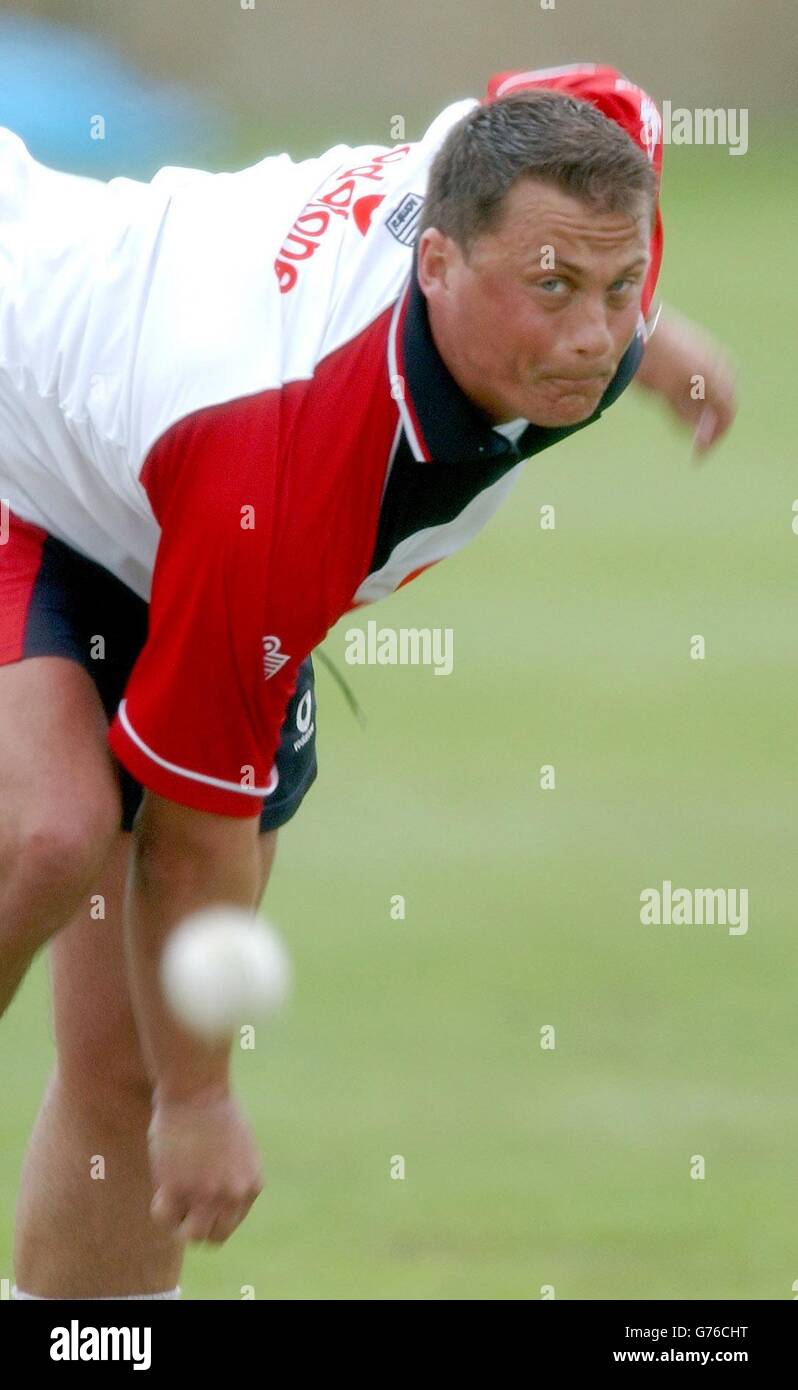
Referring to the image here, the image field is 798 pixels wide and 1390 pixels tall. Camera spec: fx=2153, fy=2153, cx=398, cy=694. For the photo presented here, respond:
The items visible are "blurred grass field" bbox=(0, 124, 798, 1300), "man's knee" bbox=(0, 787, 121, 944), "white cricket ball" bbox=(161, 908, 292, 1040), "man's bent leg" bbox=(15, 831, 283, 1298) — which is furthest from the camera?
"blurred grass field" bbox=(0, 124, 798, 1300)

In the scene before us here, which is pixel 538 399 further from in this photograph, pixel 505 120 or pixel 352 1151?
pixel 352 1151

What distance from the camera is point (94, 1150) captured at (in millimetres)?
3121

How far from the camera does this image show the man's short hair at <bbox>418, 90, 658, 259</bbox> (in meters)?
2.31

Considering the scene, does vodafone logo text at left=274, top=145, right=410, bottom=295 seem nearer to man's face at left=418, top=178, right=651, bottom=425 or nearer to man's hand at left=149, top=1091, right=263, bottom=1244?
man's face at left=418, top=178, right=651, bottom=425

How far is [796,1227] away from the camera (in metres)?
3.68

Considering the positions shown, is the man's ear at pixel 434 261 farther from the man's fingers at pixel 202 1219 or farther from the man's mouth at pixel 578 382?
the man's fingers at pixel 202 1219

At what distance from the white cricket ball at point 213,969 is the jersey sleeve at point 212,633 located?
19 centimetres

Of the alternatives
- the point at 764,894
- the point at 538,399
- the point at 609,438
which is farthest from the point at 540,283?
the point at 609,438

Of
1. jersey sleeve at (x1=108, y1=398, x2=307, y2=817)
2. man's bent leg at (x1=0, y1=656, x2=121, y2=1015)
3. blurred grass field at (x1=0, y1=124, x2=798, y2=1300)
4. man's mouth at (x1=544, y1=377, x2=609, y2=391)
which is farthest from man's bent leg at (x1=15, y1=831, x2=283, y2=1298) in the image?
man's mouth at (x1=544, y1=377, x2=609, y2=391)

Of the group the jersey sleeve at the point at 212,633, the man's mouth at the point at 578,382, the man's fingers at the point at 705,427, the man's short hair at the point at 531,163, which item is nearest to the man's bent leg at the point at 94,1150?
the jersey sleeve at the point at 212,633

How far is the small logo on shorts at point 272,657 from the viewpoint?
2.44m

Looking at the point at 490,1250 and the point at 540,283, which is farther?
the point at 490,1250
